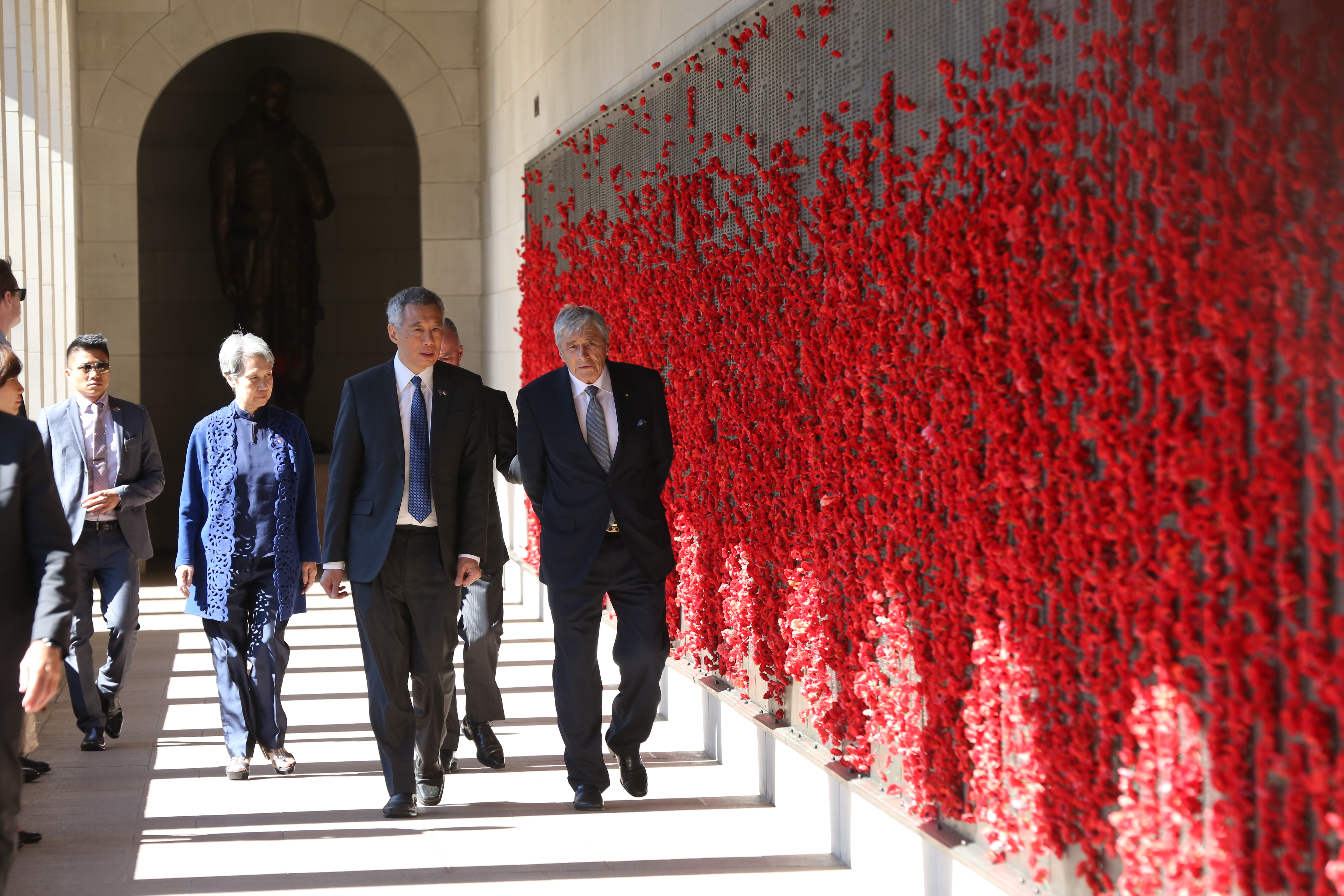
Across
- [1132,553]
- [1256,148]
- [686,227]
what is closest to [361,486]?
[686,227]

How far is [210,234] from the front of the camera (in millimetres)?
14102

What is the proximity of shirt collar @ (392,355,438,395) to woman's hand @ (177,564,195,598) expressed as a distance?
1346 mm

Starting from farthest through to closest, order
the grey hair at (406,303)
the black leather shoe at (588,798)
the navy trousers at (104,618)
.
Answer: the navy trousers at (104,618), the black leather shoe at (588,798), the grey hair at (406,303)

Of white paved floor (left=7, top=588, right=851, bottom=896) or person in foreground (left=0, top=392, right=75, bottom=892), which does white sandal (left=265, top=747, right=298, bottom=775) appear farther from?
person in foreground (left=0, top=392, right=75, bottom=892)

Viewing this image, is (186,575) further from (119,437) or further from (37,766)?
(37,766)

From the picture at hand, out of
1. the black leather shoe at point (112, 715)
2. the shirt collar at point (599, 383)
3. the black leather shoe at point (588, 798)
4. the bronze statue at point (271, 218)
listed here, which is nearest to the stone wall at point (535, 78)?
the shirt collar at point (599, 383)

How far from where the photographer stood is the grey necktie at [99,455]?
5.75m

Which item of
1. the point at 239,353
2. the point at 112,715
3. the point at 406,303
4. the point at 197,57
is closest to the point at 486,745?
the point at 112,715

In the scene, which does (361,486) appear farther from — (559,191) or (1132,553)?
(559,191)

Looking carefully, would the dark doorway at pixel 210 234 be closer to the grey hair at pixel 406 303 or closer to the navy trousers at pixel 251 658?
the navy trousers at pixel 251 658

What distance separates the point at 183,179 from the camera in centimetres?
1401

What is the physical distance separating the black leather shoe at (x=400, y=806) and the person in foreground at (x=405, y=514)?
0.12 ft

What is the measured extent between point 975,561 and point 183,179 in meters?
12.4

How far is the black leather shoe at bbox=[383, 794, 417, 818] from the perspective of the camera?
4.78m
